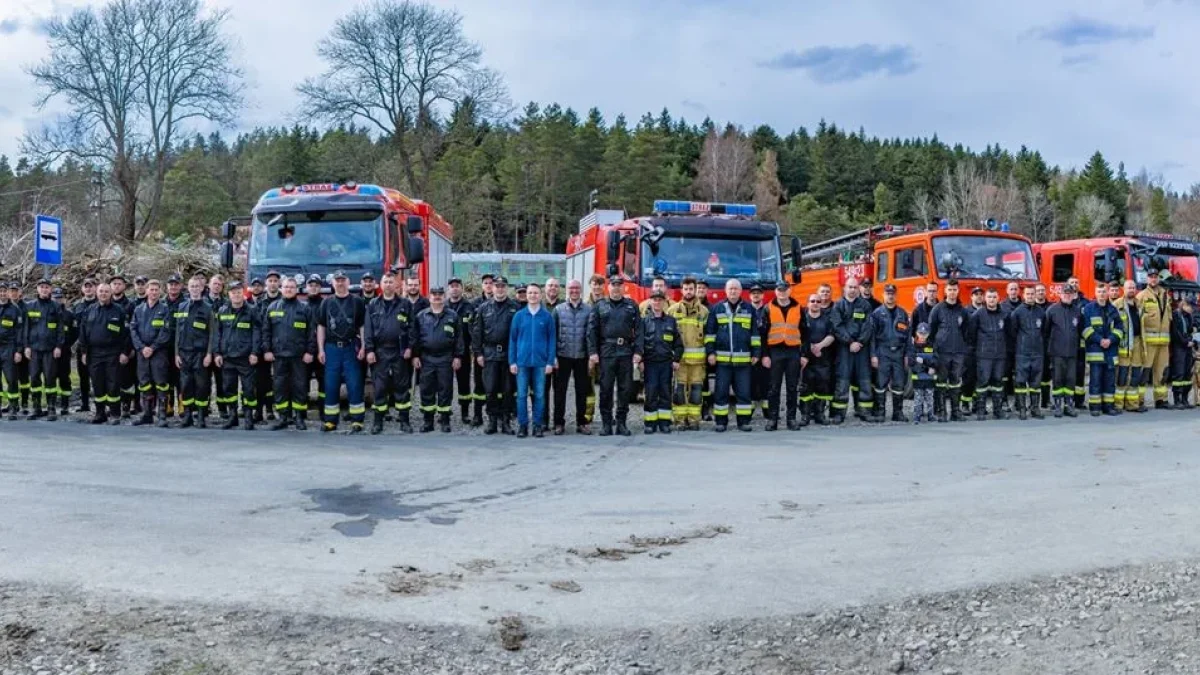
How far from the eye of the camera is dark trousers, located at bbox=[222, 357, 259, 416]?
37.8ft

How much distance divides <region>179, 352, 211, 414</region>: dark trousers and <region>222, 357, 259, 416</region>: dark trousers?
9 centimetres

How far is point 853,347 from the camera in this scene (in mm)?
12188

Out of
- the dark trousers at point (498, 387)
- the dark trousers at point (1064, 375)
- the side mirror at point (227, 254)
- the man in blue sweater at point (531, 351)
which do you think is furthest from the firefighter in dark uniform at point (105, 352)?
the dark trousers at point (1064, 375)

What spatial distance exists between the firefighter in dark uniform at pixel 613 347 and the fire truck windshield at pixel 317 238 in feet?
10.9

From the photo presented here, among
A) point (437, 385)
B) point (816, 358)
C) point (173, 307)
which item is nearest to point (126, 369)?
point (173, 307)

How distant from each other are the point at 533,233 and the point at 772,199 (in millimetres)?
18146

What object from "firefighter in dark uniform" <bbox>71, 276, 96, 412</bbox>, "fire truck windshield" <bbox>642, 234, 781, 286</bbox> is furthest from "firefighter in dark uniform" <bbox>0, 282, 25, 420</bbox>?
"fire truck windshield" <bbox>642, 234, 781, 286</bbox>

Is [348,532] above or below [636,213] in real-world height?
below

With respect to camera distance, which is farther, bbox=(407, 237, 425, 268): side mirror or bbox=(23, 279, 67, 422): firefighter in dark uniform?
bbox=(407, 237, 425, 268): side mirror

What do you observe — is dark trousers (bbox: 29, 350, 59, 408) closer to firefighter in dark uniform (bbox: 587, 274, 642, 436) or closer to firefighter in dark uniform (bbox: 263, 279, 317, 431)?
firefighter in dark uniform (bbox: 263, 279, 317, 431)

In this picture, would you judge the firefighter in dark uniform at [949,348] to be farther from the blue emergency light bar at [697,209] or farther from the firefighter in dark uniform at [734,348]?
the blue emergency light bar at [697,209]

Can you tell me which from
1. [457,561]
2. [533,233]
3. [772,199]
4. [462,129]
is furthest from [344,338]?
[772,199]

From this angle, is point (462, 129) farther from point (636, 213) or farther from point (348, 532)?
point (348, 532)

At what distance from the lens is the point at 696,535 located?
6.37 m
